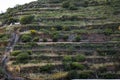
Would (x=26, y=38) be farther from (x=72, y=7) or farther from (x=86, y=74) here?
(x=72, y=7)

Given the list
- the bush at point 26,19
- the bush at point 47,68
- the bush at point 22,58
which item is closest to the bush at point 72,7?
the bush at point 26,19

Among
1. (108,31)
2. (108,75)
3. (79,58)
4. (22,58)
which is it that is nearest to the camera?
(108,75)

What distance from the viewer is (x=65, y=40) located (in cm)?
7512

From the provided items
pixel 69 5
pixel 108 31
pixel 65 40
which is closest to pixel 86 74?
pixel 65 40

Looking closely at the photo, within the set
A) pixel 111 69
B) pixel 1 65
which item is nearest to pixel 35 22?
pixel 1 65

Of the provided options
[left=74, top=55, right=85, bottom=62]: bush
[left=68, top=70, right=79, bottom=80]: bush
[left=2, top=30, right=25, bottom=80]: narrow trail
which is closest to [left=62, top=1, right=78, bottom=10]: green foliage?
[left=2, top=30, right=25, bottom=80]: narrow trail

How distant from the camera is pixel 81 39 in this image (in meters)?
75.1

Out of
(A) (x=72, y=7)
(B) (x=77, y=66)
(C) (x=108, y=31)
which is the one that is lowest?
(B) (x=77, y=66)

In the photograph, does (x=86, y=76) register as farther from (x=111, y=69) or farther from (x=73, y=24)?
(x=73, y=24)

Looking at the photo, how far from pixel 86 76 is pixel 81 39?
562 inches

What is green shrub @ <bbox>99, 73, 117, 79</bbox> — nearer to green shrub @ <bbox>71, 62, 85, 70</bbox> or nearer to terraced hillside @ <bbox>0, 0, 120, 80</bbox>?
terraced hillside @ <bbox>0, 0, 120, 80</bbox>

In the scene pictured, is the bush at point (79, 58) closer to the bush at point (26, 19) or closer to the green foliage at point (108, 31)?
the green foliage at point (108, 31)

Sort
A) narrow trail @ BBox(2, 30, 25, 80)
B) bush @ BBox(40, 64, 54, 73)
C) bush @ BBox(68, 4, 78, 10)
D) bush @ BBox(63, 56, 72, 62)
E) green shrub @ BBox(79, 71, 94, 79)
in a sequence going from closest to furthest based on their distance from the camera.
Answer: green shrub @ BBox(79, 71, 94, 79), bush @ BBox(40, 64, 54, 73), narrow trail @ BBox(2, 30, 25, 80), bush @ BBox(63, 56, 72, 62), bush @ BBox(68, 4, 78, 10)

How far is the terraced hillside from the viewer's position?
64.3 m
